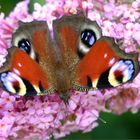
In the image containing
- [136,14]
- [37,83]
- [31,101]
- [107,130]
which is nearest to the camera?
[37,83]

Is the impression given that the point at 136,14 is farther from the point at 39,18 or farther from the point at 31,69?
the point at 31,69

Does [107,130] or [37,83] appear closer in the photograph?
[37,83]

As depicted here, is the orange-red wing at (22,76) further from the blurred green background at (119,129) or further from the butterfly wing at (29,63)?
the blurred green background at (119,129)

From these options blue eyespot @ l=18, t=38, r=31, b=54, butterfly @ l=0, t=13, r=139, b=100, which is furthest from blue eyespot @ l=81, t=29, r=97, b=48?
blue eyespot @ l=18, t=38, r=31, b=54

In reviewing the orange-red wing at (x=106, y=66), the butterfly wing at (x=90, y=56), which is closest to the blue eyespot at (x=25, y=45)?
the butterfly wing at (x=90, y=56)

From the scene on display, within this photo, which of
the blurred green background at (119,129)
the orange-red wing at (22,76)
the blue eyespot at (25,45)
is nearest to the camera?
the orange-red wing at (22,76)

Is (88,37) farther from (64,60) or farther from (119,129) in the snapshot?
(119,129)

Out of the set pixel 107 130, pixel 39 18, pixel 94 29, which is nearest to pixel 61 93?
pixel 94 29

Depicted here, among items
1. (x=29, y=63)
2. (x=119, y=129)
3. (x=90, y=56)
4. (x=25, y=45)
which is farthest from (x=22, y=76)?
(x=119, y=129)
